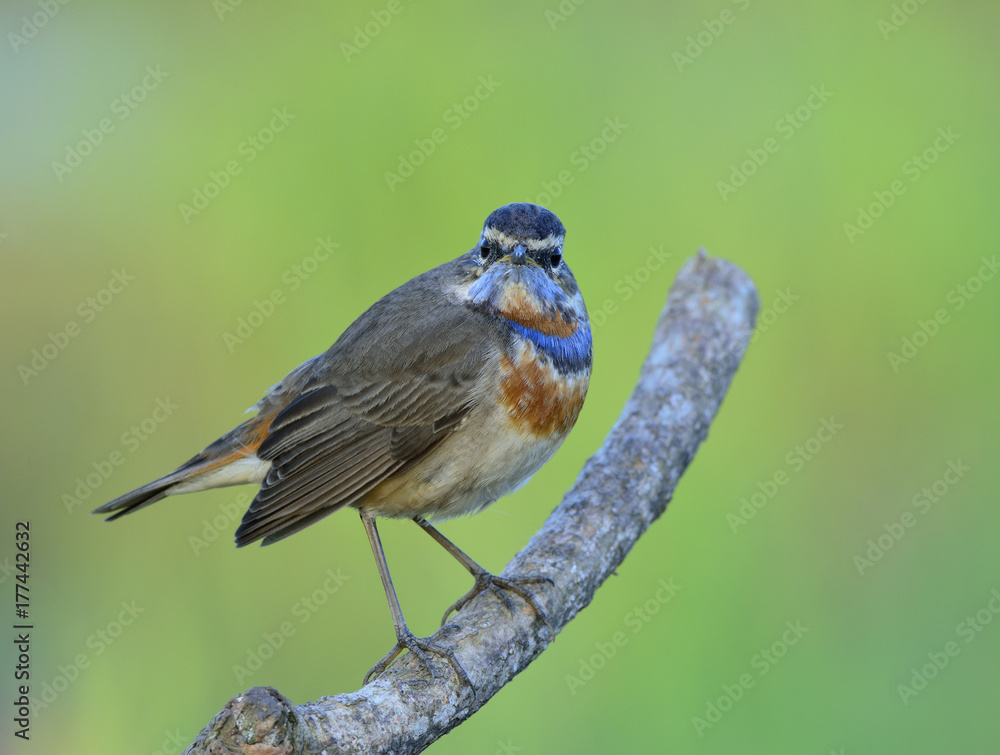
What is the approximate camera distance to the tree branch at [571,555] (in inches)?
110

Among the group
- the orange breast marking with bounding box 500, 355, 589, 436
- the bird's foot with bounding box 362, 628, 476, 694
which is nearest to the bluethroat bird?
the orange breast marking with bounding box 500, 355, 589, 436

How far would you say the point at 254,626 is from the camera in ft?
18.5

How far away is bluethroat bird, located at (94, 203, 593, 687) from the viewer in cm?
408

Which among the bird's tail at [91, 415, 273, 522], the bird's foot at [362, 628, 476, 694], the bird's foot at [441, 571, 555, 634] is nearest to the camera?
the bird's foot at [362, 628, 476, 694]

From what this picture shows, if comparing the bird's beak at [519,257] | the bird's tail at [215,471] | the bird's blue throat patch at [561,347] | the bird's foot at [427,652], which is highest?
the bird's beak at [519,257]

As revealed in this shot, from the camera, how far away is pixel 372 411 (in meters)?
4.23

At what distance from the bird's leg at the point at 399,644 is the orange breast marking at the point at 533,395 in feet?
2.64

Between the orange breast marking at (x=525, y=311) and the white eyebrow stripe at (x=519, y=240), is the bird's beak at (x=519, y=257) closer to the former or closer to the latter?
the white eyebrow stripe at (x=519, y=240)

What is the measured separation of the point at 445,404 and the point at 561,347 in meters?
0.55

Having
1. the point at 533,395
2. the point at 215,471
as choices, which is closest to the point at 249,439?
the point at 215,471

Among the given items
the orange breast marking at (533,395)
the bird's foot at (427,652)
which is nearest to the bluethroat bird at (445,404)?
the orange breast marking at (533,395)

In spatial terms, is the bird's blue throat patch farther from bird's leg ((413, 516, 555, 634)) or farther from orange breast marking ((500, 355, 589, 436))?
bird's leg ((413, 516, 555, 634))

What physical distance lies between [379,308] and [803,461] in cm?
310

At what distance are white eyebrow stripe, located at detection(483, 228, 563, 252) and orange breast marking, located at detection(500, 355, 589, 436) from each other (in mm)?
457
